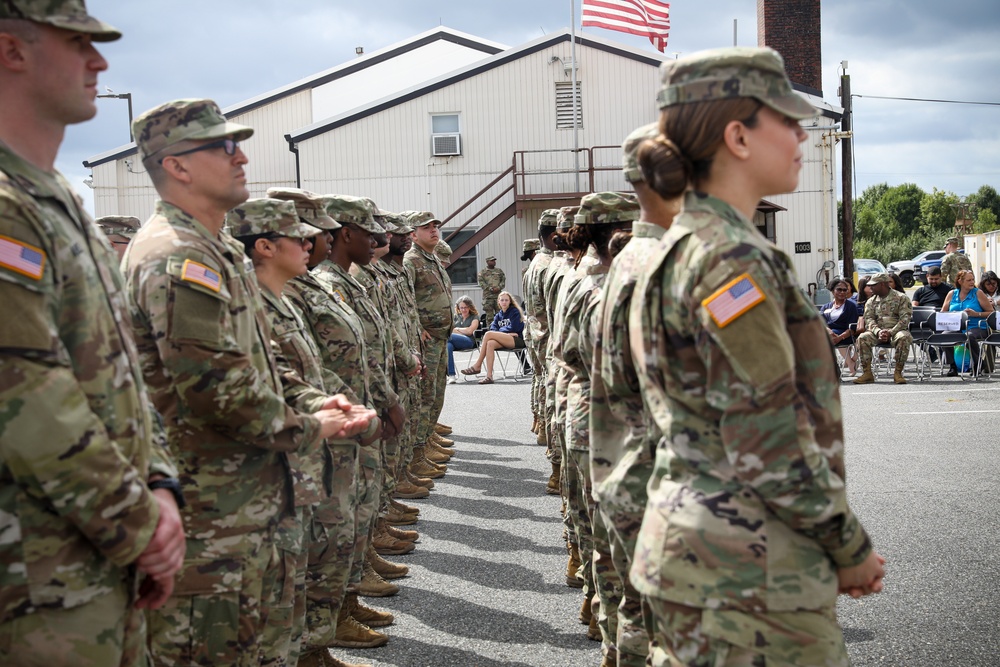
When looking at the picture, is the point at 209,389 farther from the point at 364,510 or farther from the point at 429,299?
the point at 429,299

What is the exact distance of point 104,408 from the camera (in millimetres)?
2100

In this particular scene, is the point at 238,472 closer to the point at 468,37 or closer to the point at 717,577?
the point at 717,577

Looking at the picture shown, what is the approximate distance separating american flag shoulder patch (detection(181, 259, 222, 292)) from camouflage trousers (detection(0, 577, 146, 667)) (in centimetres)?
103

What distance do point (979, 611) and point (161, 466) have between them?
4.21 metres

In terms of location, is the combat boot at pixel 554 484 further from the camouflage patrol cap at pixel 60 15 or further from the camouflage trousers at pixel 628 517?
the camouflage patrol cap at pixel 60 15

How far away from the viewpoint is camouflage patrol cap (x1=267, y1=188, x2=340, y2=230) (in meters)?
4.62

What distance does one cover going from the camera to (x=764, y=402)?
2.04 m

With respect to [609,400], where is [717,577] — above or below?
below

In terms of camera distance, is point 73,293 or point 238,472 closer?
point 73,293

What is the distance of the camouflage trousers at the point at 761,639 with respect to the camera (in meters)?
2.10

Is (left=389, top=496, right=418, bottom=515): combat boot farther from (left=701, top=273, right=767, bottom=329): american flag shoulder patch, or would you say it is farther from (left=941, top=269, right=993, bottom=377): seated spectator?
(left=941, top=269, right=993, bottom=377): seated spectator

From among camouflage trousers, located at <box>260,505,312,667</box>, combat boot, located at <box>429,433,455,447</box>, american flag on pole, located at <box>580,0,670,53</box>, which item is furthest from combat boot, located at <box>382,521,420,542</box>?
american flag on pole, located at <box>580,0,670,53</box>

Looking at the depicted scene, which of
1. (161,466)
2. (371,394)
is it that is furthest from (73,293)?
(371,394)

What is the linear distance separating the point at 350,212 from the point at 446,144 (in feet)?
69.5
